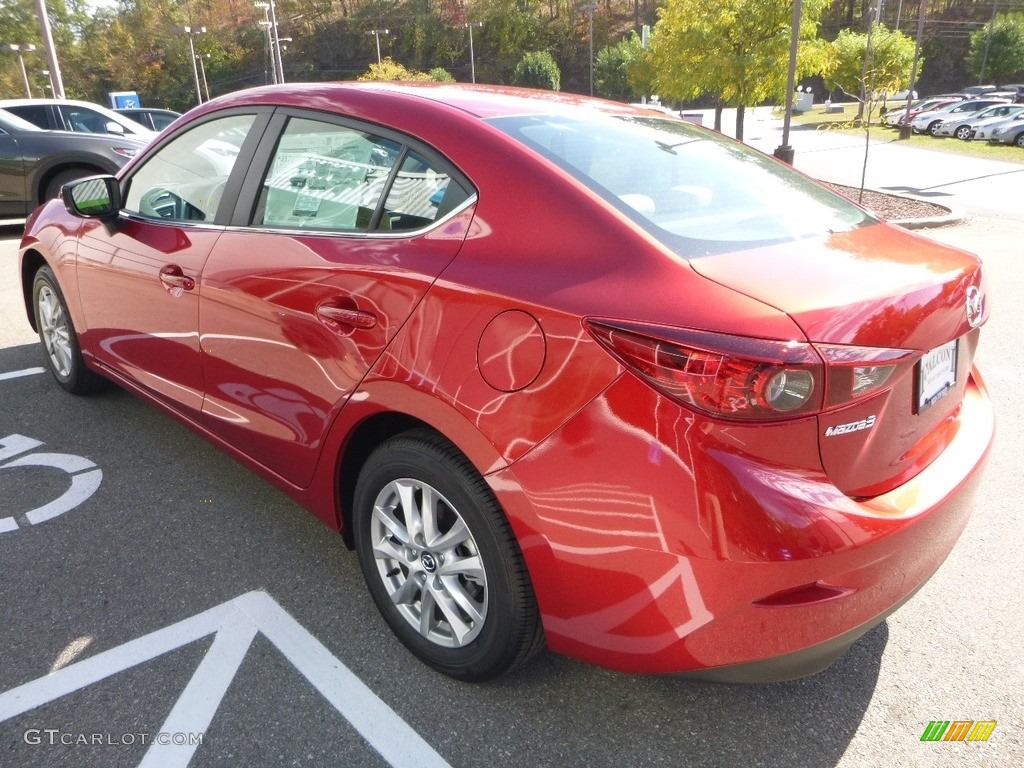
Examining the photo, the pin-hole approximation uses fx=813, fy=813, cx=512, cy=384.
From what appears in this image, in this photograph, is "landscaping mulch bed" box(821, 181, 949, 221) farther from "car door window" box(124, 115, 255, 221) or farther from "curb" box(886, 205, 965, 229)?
"car door window" box(124, 115, 255, 221)

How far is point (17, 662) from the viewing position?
2.48 m

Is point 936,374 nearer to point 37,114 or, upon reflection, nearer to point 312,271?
point 312,271

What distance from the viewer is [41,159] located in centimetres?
1020

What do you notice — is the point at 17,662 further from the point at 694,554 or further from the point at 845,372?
the point at 845,372

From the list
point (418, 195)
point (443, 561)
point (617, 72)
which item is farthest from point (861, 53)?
point (443, 561)

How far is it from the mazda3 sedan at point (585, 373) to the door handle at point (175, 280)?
34 mm

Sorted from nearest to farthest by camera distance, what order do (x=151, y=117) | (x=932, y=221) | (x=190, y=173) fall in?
(x=190, y=173)
(x=932, y=221)
(x=151, y=117)

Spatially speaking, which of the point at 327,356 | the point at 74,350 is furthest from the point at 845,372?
the point at 74,350

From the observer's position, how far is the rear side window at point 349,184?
230 cm

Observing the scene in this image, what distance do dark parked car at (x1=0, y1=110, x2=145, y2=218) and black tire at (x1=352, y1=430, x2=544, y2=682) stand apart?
9.66 m

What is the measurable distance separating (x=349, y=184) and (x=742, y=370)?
1434 millimetres

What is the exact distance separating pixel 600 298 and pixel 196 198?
2.06m

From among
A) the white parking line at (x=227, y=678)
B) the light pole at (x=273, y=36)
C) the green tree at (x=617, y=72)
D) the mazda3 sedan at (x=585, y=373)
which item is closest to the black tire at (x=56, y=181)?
the mazda3 sedan at (x=585, y=373)

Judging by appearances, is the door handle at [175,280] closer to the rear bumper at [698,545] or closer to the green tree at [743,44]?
the rear bumper at [698,545]
